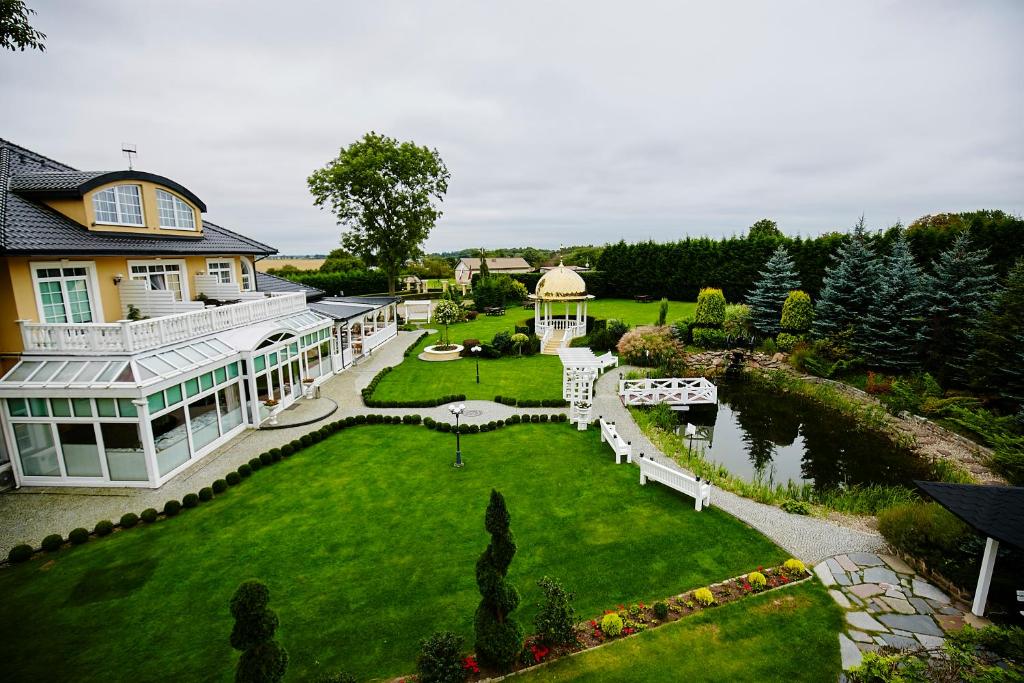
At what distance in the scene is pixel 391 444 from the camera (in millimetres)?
15492

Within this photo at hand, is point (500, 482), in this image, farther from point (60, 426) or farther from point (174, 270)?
point (174, 270)

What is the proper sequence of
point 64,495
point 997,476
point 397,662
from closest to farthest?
point 397,662 < point 64,495 < point 997,476

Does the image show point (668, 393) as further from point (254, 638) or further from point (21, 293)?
point (21, 293)

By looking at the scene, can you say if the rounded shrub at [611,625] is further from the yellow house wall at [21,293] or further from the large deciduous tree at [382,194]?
the large deciduous tree at [382,194]

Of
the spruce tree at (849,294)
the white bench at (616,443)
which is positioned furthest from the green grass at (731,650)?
the spruce tree at (849,294)

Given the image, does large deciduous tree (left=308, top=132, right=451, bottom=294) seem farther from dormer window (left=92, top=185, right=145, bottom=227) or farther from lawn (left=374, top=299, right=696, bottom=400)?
dormer window (left=92, top=185, right=145, bottom=227)

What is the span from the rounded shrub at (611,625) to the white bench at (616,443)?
6.38m

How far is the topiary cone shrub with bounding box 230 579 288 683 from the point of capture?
496 centimetres

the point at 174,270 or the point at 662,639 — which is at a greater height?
the point at 174,270

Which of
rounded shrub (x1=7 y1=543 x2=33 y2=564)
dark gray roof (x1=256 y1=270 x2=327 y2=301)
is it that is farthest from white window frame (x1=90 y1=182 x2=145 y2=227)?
rounded shrub (x1=7 y1=543 x2=33 y2=564)

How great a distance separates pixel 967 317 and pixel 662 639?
1896cm

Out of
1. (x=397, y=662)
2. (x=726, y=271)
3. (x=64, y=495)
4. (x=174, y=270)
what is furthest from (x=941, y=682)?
(x=726, y=271)

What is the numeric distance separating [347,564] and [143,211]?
14492 mm

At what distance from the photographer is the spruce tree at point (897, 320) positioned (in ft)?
63.4
